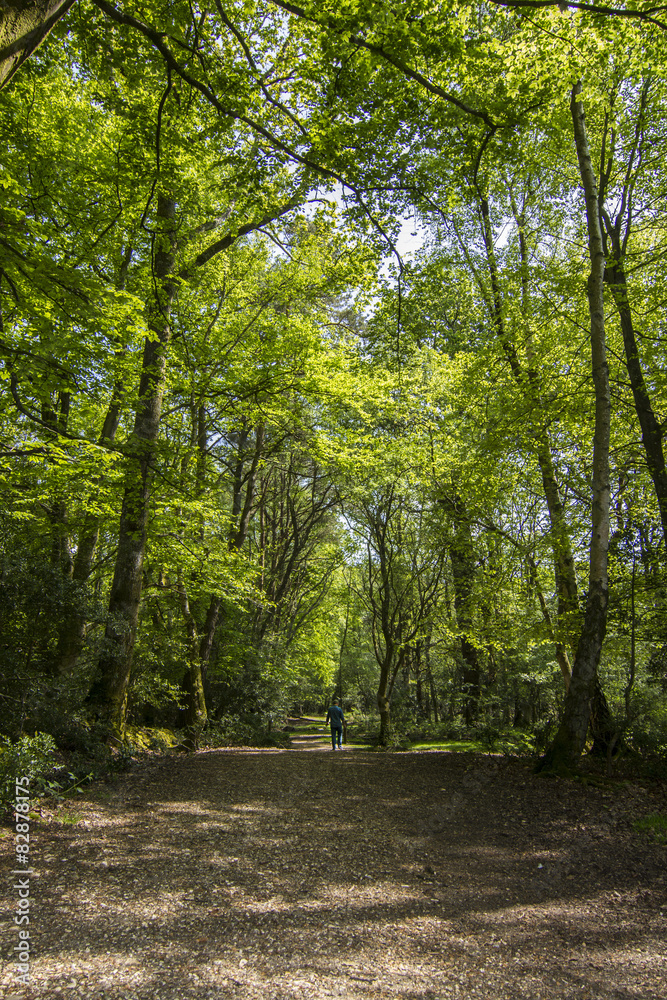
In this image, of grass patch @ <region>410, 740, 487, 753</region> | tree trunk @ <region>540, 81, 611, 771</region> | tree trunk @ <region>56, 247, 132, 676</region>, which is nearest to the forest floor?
tree trunk @ <region>540, 81, 611, 771</region>

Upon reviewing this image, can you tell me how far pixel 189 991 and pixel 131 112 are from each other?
720 centimetres

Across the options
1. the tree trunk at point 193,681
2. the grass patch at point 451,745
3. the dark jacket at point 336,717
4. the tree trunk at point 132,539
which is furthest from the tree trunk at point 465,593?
the tree trunk at point 132,539

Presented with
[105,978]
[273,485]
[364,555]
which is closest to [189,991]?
[105,978]

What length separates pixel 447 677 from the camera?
2073 cm

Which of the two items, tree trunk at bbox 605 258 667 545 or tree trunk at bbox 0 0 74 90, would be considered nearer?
tree trunk at bbox 0 0 74 90


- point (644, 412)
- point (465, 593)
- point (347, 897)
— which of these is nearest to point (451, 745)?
point (465, 593)

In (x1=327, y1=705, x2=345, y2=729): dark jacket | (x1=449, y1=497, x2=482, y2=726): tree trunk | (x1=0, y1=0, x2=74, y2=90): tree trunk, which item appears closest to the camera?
(x1=0, y1=0, x2=74, y2=90): tree trunk

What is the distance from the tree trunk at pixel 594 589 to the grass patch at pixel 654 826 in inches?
65.6

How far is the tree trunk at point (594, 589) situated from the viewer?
738 cm

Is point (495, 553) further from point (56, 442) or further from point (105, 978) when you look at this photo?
point (105, 978)

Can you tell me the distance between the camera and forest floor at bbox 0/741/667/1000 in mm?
2834

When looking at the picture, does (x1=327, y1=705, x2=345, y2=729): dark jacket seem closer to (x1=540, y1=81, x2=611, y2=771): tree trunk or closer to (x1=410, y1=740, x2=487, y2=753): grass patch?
(x1=410, y1=740, x2=487, y2=753): grass patch

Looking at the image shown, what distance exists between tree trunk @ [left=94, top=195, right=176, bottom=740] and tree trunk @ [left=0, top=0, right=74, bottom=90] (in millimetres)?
4576

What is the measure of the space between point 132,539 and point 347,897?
6.64m
